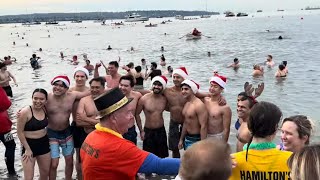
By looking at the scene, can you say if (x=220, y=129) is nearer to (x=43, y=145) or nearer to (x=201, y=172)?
(x=43, y=145)

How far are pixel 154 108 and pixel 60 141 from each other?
5.84 ft

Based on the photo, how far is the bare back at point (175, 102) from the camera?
698 cm

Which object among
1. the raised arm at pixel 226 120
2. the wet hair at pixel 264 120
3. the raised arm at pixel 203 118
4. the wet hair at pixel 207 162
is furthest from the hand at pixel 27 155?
the wet hair at pixel 207 162

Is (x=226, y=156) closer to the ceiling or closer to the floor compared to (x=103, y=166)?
closer to the ceiling

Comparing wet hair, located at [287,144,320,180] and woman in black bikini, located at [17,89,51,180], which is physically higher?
wet hair, located at [287,144,320,180]

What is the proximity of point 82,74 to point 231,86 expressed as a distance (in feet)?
44.1

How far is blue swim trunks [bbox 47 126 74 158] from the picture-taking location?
6238 millimetres

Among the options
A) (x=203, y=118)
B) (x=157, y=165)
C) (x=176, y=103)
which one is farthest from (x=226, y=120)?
(x=157, y=165)

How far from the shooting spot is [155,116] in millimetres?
7066

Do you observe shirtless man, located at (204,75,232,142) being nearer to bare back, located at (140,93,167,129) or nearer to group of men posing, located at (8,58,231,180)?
group of men posing, located at (8,58,231,180)

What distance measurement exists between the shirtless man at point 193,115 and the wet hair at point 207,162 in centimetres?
415

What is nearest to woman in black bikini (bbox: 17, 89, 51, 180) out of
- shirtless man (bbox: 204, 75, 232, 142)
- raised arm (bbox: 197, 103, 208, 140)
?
raised arm (bbox: 197, 103, 208, 140)

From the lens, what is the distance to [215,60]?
103ft

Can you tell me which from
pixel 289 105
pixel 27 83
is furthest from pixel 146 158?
pixel 27 83
